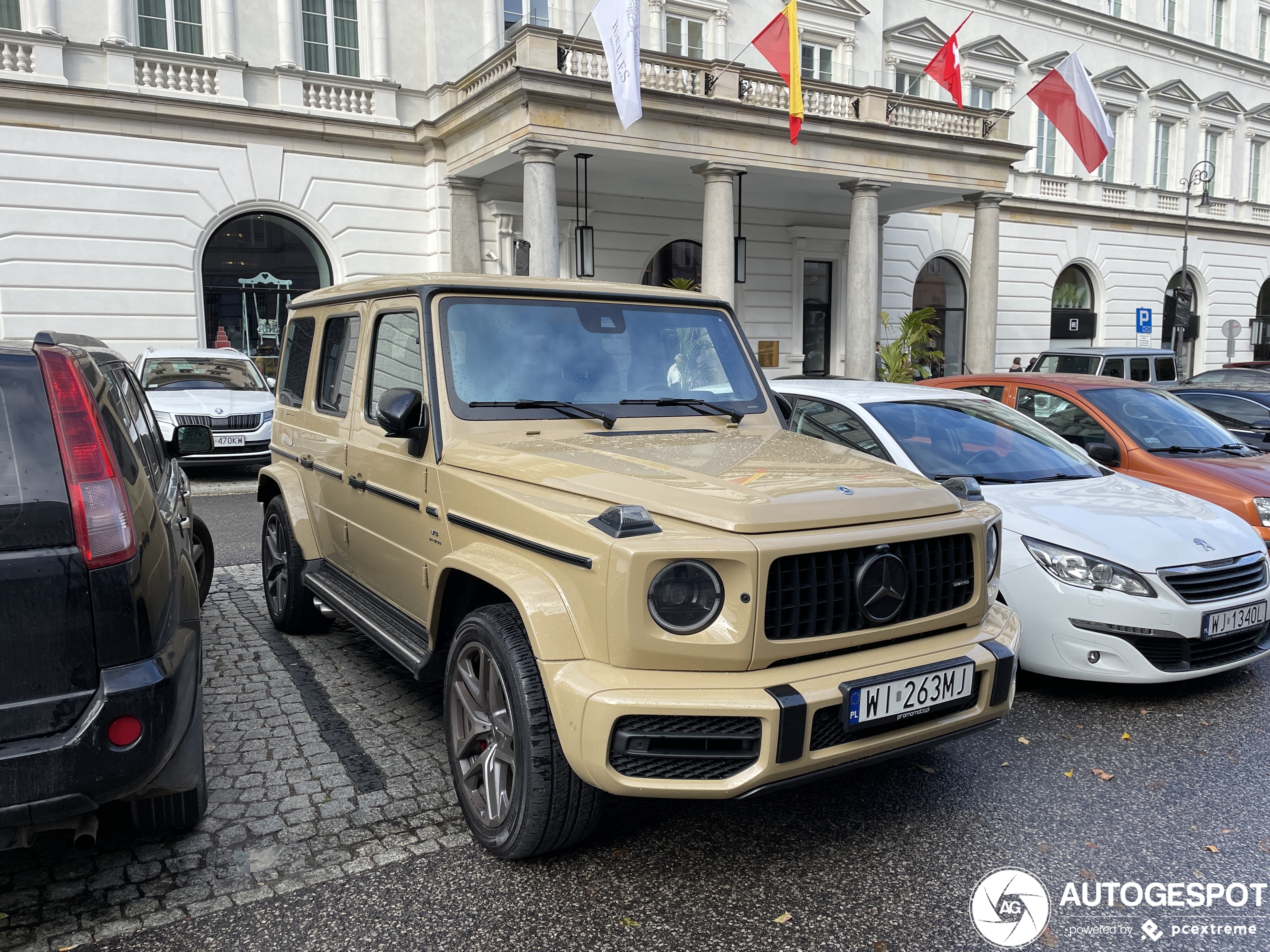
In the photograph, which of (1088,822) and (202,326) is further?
(202,326)

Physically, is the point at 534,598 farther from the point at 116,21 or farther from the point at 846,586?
the point at 116,21

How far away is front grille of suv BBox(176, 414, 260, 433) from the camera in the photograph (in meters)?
11.8

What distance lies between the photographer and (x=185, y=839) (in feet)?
10.4

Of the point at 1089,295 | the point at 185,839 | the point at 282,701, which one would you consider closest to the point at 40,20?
the point at 282,701

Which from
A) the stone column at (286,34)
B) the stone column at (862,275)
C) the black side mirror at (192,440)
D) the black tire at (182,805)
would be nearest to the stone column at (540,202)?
the stone column at (286,34)

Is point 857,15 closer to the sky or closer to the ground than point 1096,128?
closer to the sky

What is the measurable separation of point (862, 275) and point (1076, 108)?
5.02 metres

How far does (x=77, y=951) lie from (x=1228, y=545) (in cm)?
515

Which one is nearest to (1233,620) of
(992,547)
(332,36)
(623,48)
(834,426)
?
(992,547)

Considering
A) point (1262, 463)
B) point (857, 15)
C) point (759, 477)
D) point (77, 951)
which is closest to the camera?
point (77, 951)

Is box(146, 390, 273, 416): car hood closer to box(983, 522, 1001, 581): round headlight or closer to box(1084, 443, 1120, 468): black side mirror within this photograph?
box(1084, 443, 1120, 468): black side mirror

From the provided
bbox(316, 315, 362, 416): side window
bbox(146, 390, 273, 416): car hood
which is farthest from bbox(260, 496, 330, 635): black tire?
bbox(146, 390, 273, 416): car hood

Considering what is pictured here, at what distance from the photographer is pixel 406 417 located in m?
3.65

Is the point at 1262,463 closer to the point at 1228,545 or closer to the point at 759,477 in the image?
the point at 1228,545
